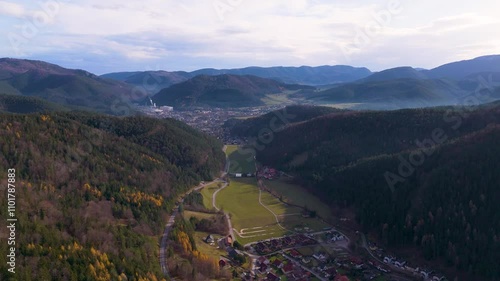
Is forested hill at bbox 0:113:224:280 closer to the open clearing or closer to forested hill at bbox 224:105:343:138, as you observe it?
the open clearing

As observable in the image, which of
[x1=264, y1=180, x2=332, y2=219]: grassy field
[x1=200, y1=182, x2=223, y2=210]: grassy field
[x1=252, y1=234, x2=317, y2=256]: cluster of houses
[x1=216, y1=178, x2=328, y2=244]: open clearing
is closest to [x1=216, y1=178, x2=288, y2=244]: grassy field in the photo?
[x1=216, y1=178, x2=328, y2=244]: open clearing

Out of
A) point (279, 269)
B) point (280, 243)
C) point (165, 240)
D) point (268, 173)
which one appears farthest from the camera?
point (268, 173)

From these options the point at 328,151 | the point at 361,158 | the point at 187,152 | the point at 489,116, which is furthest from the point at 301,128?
the point at 489,116

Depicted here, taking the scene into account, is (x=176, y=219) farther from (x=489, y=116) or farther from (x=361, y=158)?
(x=489, y=116)

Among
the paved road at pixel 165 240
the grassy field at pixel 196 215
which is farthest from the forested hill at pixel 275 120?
the grassy field at pixel 196 215

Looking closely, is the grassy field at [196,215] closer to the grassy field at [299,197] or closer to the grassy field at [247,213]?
the grassy field at [247,213]

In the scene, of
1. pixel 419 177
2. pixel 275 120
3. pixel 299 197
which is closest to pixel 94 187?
pixel 299 197

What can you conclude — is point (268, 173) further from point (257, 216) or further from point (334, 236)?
point (334, 236)
